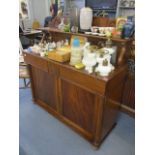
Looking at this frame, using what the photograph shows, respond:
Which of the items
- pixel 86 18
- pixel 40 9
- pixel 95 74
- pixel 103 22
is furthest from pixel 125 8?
pixel 40 9

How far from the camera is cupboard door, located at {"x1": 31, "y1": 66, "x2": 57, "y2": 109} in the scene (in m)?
1.76

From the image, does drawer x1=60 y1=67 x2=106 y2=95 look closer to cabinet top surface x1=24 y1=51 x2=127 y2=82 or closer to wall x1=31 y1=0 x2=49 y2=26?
cabinet top surface x1=24 y1=51 x2=127 y2=82

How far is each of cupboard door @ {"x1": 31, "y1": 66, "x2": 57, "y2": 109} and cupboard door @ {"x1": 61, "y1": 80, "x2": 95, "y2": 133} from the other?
18cm

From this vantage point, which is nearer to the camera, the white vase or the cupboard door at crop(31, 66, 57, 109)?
the white vase

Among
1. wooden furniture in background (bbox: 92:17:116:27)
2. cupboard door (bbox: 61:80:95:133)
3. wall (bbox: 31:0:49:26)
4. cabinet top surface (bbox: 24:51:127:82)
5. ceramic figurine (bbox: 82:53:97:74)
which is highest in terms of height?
wall (bbox: 31:0:49:26)

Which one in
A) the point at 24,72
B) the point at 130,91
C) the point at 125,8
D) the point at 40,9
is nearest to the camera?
the point at 130,91

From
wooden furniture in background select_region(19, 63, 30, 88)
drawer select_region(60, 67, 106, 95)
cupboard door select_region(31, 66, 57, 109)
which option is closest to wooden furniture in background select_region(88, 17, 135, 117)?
drawer select_region(60, 67, 106, 95)

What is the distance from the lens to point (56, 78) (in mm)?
1620

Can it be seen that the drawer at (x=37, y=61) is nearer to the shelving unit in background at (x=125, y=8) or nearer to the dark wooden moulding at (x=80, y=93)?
the dark wooden moulding at (x=80, y=93)

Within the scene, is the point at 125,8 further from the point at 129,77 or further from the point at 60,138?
the point at 60,138

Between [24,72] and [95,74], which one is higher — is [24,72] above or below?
below

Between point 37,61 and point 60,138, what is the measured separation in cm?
95

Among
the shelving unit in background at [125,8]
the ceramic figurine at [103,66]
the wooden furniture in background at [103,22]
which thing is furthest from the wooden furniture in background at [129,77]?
the shelving unit in background at [125,8]

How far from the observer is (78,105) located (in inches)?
61.2
